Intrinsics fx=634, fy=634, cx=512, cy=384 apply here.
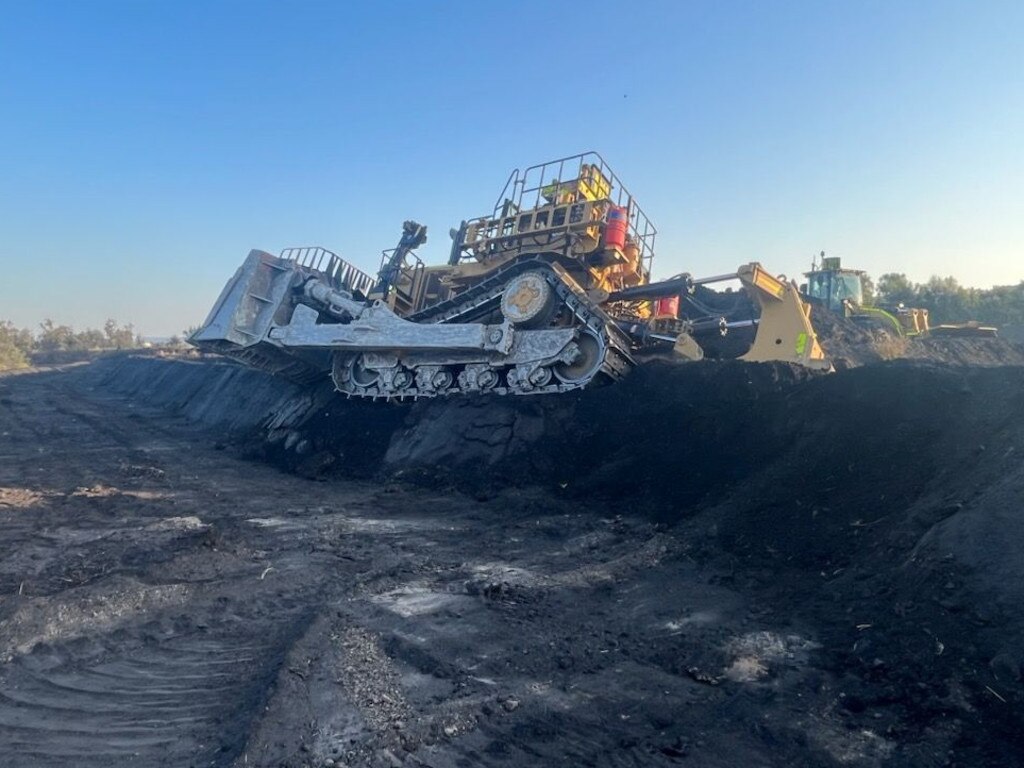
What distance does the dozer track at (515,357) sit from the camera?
10188 millimetres

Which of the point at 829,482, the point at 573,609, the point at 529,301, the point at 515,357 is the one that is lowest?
the point at 573,609

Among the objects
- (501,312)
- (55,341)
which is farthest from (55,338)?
(501,312)

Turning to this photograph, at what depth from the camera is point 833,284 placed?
66.1 ft

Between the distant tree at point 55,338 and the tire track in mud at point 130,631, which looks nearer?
the tire track in mud at point 130,631

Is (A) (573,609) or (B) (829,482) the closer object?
(A) (573,609)

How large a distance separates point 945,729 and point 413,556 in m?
4.43

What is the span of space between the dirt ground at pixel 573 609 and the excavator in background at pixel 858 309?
11.1 m

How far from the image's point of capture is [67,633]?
424 centimetres

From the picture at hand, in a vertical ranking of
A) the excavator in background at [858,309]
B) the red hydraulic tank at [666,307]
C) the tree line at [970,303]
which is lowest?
the red hydraulic tank at [666,307]

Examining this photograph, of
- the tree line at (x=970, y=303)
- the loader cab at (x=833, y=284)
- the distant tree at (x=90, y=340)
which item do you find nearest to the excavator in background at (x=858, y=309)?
the loader cab at (x=833, y=284)

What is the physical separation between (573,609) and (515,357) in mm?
6197

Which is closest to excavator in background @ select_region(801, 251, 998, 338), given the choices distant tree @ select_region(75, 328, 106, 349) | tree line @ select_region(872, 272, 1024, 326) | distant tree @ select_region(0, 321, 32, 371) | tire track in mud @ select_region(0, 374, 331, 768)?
tree line @ select_region(872, 272, 1024, 326)

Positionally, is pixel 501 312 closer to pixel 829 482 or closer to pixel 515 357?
pixel 515 357

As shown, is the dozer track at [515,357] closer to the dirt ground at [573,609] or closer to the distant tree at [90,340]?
the dirt ground at [573,609]
